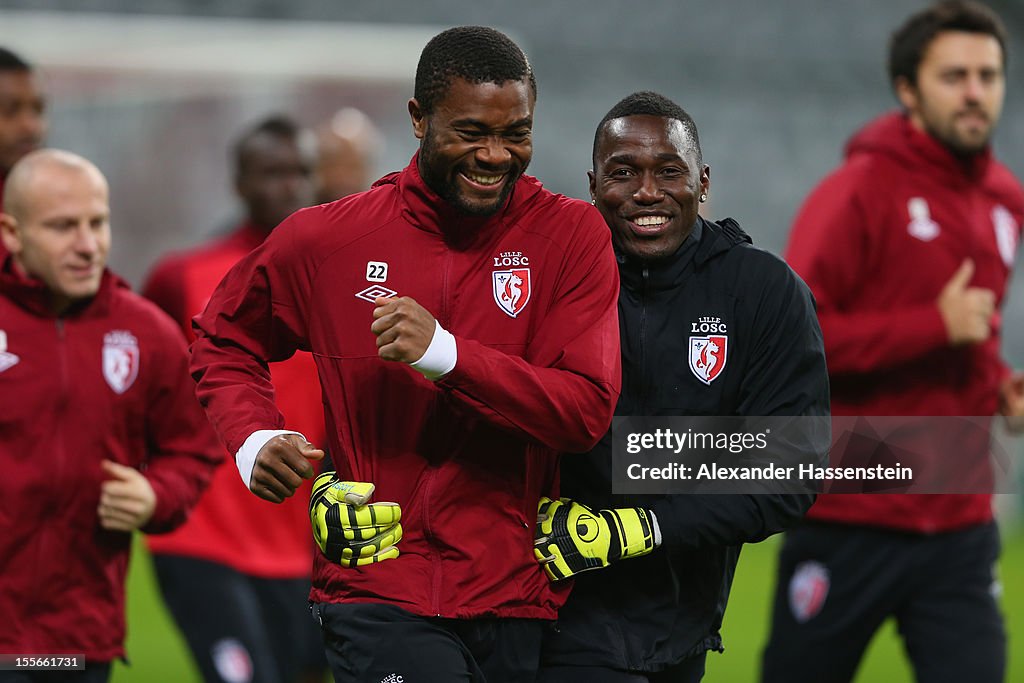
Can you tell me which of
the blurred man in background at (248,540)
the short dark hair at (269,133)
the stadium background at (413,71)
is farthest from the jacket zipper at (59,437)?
the stadium background at (413,71)

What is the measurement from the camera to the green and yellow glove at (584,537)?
341cm

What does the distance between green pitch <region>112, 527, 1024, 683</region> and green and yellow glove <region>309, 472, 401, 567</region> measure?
4179 mm

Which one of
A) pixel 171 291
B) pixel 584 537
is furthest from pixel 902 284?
pixel 171 291

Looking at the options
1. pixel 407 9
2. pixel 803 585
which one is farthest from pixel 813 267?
pixel 407 9

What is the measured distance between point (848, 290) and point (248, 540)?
2.56 metres

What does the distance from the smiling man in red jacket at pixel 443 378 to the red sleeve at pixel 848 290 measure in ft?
5.80

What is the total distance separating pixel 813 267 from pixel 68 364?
2.29 metres

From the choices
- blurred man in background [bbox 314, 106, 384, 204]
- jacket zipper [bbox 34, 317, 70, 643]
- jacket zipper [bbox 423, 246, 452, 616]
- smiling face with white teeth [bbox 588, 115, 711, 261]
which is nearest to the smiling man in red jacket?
jacket zipper [bbox 423, 246, 452, 616]

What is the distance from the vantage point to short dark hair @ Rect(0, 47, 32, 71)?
18.4 feet

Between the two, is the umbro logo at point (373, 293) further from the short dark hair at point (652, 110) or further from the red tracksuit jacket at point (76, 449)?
the red tracksuit jacket at point (76, 449)

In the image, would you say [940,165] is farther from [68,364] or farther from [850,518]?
[68,364]

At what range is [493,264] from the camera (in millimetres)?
3377

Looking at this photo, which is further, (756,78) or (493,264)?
(756,78)

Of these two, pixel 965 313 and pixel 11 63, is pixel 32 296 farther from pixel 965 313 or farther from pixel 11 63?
pixel 965 313
